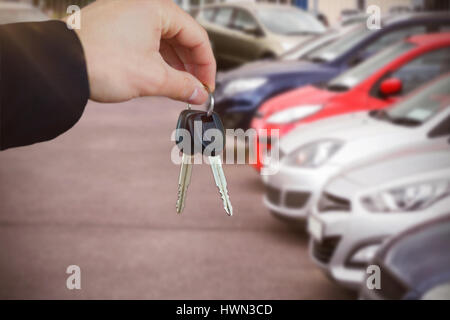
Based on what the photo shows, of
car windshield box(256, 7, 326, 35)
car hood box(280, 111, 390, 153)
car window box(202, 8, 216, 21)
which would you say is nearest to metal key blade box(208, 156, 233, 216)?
car hood box(280, 111, 390, 153)

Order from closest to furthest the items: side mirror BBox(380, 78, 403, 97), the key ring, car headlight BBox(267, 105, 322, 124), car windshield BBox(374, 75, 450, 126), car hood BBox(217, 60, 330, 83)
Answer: the key ring < car windshield BBox(374, 75, 450, 126) < side mirror BBox(380, 78, 403, 97) < car headlight BBox(267, 105, 322, 124) < car hood BBox(217, 60, 330, 83)

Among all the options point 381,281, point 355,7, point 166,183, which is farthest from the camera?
point 355,7

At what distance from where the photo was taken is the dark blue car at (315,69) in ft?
29.2

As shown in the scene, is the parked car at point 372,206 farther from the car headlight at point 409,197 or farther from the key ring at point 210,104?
the key ring at point 210,104

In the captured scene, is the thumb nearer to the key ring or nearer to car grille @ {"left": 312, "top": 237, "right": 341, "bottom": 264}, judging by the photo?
the key ring

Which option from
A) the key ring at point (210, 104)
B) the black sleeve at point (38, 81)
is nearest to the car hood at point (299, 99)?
the key ring at point (210, 104)

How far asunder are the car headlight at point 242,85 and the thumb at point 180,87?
321 inches

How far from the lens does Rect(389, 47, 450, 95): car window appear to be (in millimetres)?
7477

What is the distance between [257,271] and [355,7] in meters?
25.9

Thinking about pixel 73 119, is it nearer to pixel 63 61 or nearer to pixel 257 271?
pixel 63 61

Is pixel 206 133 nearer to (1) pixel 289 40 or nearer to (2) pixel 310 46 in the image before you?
(2) pixel 310 46

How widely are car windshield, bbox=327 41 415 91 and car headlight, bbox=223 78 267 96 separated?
1418 millimetres

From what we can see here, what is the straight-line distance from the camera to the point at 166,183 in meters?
8.84
